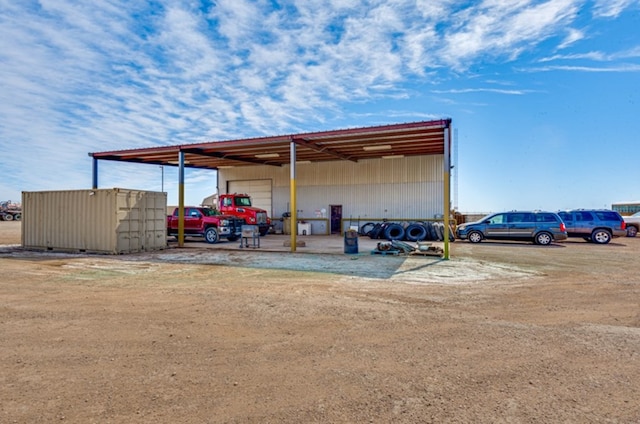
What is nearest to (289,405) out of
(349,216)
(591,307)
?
(591,307)

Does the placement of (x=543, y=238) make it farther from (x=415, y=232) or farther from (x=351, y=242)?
(x=351, y=242)

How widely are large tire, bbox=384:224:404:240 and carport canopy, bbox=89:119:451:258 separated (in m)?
4.29

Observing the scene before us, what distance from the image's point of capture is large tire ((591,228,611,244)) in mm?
18125

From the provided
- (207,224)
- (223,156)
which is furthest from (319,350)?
(223,156)

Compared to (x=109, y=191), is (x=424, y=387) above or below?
below

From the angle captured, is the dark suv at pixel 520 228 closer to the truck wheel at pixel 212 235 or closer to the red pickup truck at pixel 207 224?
the red pickup truck at pixel 207 224

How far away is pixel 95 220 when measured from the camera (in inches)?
549

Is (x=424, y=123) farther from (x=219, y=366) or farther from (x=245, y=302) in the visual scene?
(x=219, y=366)

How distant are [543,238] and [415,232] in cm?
591

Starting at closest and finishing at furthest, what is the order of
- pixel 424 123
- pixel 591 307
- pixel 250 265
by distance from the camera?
pixel 591 307 → pixel 250 265 → pixel 424 123

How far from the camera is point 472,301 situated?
6723mm

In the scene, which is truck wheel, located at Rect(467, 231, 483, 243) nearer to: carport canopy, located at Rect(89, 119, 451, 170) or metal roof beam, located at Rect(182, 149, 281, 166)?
carport canopy, located at Rect(89, 119, 451, 170)

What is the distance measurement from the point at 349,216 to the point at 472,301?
18.0 m

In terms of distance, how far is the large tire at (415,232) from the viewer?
1969cm
